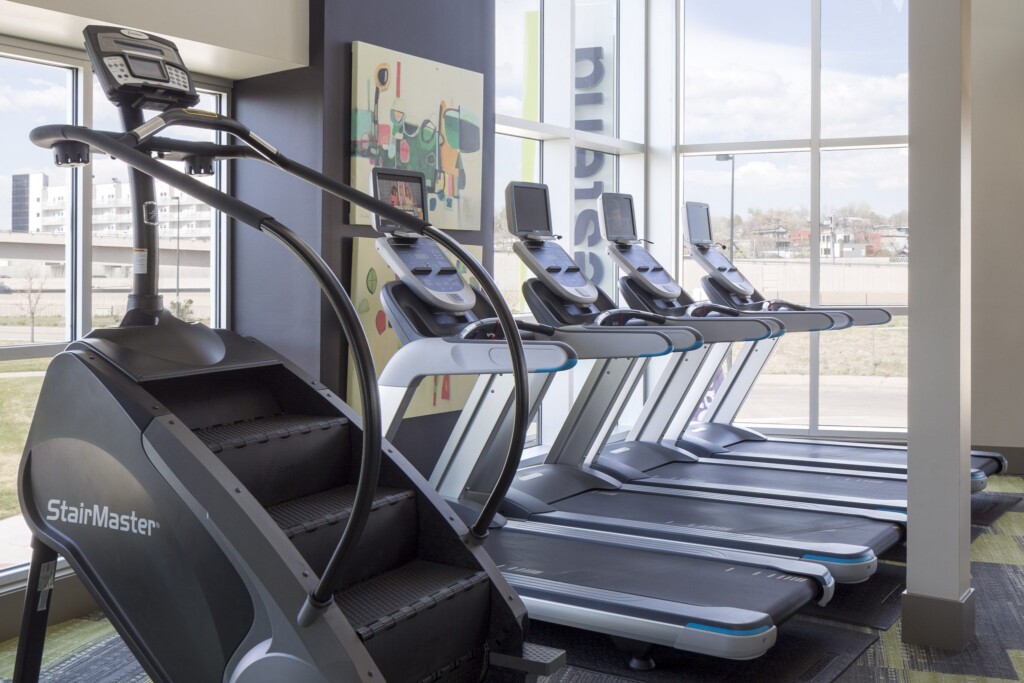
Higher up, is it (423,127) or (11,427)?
(423,127)

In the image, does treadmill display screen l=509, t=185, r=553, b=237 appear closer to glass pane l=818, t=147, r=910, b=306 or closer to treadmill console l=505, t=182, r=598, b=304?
treadmill console l=505, t=182, r=598, b=304

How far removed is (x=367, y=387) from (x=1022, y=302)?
6.22m

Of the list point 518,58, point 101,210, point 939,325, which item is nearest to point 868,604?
point 939,325

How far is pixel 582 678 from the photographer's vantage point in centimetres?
341

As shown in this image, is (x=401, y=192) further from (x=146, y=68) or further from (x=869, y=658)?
(x=869, y=658)

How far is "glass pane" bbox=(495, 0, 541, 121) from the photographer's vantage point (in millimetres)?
6668

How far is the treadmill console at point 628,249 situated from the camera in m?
6.01

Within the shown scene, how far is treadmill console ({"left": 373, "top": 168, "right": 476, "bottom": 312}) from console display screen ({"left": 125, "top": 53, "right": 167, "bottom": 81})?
64.3 inches

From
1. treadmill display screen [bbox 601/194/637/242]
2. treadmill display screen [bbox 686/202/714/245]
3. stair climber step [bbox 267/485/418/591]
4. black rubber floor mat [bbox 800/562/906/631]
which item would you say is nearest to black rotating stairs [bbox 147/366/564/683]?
stair climber step [bbox 267/485/418/591]

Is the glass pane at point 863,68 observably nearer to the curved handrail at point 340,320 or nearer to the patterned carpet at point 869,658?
the patterned carpet at point 869,658

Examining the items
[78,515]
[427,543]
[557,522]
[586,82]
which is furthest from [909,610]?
[586,82]

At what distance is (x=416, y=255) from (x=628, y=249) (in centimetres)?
201

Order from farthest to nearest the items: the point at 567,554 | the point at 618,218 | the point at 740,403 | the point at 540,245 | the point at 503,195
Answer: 1. the point at 740,403
2. the point at 503,195
3. the point at 618,218
4. the point at 540,245
5. the point at 567,554

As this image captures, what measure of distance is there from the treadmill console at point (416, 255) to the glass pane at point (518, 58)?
2.18m
